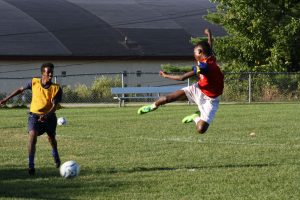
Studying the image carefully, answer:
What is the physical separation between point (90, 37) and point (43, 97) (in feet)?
133

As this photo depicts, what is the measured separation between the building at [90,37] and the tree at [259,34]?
36.0ft

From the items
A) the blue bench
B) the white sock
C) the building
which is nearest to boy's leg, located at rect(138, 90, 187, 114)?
the white sock

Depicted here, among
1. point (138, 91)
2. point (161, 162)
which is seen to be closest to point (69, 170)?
point (161, 162)

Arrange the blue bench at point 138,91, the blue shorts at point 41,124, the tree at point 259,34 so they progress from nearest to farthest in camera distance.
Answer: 1. the blue shorts at point 41,124
2. the blue bench at point 138,91
3. the tree at point 259,34

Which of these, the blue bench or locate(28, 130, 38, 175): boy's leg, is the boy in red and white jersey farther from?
the blue bench

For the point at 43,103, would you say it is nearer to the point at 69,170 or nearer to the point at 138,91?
the point at 69,170

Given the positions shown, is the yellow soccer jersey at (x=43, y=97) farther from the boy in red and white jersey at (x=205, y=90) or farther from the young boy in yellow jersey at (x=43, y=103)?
the boy in red and white jersey at (x=205, y=90)

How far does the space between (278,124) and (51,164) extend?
998cm

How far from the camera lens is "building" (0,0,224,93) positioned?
157 ft

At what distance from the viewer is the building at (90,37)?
157ft

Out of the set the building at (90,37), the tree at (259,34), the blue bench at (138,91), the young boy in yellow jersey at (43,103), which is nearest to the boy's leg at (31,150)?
the young boy in yellow jersey at (43,103)

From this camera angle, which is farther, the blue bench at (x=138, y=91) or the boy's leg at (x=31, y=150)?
the blue bench at (x=138, y=91)

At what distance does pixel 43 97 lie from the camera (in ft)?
39.3

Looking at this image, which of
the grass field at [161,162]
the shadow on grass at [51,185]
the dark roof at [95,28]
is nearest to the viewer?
the shadow on grass at [51,185]
